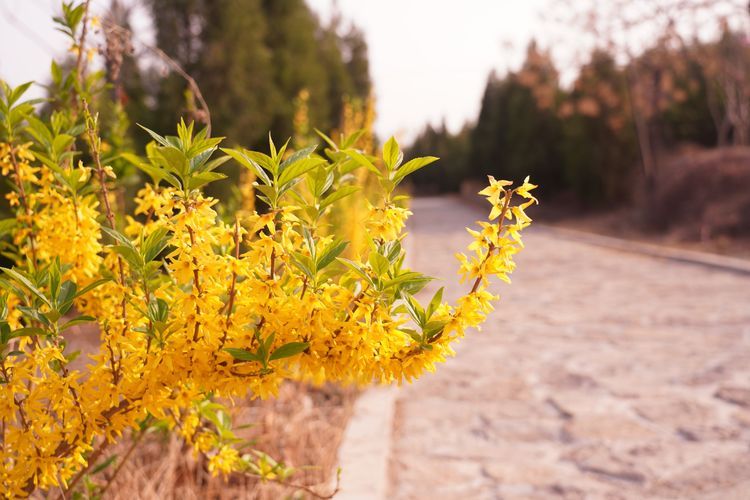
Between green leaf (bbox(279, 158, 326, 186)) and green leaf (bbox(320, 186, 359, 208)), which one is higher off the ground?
green leaf (bbox(279, 158, 326, 186))

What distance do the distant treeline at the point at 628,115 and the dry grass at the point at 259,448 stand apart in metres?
12.3

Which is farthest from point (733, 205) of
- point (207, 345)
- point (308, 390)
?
point (207, 345)

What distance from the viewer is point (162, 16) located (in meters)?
11.6

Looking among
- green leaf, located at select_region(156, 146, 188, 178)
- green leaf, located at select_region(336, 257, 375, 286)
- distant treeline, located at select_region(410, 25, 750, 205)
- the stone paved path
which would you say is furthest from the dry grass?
distant treeline, located at select_region(410, 25, 750, 205)

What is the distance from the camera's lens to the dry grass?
2.16 metres

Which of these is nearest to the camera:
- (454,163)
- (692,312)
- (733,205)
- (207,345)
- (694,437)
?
(207,345)

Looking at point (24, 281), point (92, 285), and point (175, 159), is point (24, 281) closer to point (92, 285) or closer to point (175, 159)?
point (92, 285)

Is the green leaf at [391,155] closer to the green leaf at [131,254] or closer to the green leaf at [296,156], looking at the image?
the green leaf at [296,156]

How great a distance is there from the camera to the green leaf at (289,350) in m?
1.07

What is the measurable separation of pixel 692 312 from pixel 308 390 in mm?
3894

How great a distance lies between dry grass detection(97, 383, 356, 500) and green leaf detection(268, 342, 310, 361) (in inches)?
32.1

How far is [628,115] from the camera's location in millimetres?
16141

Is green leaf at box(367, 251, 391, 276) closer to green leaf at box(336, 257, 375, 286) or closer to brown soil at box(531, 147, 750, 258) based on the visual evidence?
green leaf at box(336, 257, 375, 286)

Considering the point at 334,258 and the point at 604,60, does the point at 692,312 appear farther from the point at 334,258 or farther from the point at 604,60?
the point at 604,60
